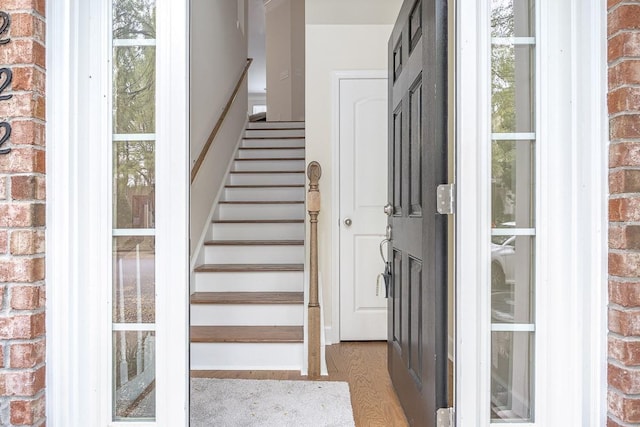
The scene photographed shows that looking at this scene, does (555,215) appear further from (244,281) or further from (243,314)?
(244,281)

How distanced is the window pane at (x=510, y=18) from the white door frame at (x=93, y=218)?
0.95m

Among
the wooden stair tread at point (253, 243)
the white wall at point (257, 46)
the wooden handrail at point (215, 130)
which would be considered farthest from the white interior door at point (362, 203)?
the white wall at point (257, 46)

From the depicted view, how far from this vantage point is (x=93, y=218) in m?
1.30

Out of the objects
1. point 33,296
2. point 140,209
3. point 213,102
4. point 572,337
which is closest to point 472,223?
point 572,337

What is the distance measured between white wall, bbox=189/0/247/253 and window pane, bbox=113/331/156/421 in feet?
5.62

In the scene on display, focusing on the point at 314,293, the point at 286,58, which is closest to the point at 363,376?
the point at 314,293

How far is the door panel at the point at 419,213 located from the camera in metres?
1.49

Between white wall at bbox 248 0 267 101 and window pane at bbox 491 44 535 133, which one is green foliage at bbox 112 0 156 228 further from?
white wall at bbox 248 0 267 101

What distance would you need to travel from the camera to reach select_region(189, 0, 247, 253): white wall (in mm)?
3100

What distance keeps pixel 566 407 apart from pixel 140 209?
4.57 feet

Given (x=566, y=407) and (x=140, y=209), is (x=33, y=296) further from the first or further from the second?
(x=566, y=407)

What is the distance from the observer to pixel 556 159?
124cm

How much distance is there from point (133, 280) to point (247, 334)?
1.40m

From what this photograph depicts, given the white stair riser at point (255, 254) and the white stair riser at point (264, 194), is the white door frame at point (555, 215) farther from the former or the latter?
the white stair riser at point (264, 194)
